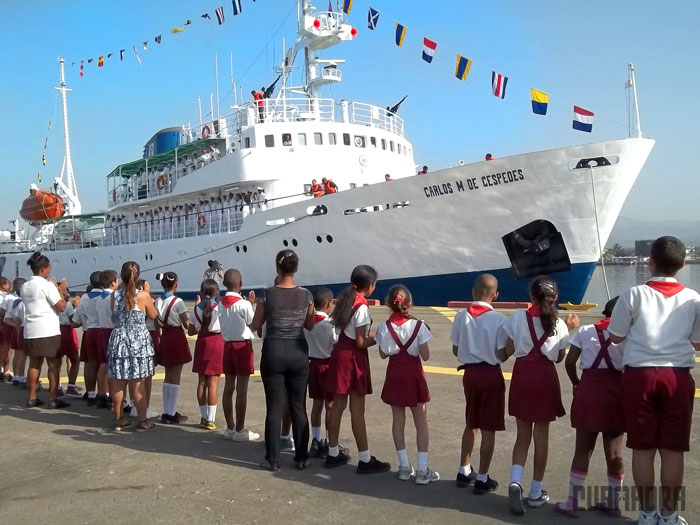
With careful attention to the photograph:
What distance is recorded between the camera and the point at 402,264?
1608 centimetres

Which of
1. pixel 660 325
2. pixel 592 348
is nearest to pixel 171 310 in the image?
pixel 592 348

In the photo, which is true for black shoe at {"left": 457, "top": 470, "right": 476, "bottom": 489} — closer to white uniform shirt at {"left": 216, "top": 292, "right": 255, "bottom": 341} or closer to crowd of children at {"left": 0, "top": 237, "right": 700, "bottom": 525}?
crowd of children at {"left": 0, "top": 237, "right": 700, "bottom": 525}

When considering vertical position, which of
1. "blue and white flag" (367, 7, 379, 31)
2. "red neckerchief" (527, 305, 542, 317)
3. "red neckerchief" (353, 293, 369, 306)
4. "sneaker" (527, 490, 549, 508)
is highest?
"blue and white flag" (367, 7, 379, 31)

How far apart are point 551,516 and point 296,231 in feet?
46.7

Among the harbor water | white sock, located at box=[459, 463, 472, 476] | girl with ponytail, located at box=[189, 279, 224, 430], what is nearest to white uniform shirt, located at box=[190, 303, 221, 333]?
girl with ponytail, located at box=[189, 279, 224, 430]

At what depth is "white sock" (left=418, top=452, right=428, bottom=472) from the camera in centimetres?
398

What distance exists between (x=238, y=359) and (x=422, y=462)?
5.89 ft

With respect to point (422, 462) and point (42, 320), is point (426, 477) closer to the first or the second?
point (422, 462)

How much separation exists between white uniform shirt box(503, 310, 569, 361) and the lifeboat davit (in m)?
31.1

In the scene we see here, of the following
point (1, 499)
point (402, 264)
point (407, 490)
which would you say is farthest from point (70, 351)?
point (402, 264)

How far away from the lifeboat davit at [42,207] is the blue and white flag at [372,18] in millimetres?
20710

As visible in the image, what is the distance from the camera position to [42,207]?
3027cm

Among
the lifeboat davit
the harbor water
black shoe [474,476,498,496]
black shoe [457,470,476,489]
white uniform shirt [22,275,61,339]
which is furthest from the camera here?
the lifeboat davit

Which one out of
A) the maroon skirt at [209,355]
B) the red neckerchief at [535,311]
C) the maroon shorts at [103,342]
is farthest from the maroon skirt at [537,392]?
the maroon shorts at [103,342]
